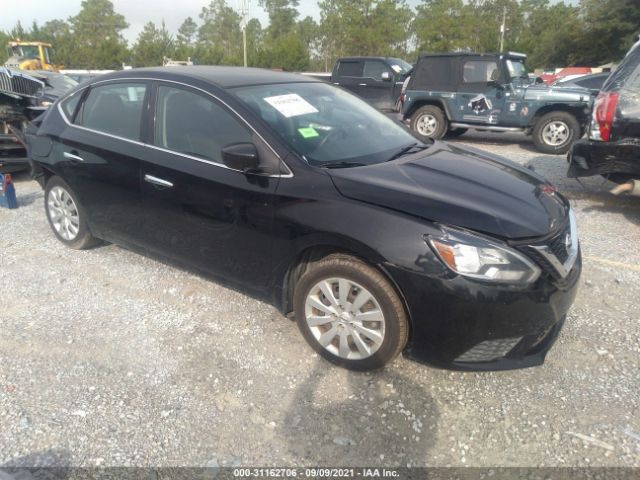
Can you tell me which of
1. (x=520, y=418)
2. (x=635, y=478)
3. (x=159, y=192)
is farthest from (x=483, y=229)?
(x=159, y=192)

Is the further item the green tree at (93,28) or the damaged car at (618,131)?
the green tree at (93,28)

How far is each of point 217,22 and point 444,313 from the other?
86.1 meters

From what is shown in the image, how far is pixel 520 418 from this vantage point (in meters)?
2.55

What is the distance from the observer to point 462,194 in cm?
278

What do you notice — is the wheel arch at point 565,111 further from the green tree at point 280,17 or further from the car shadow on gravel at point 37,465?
the green tree at point 280,17

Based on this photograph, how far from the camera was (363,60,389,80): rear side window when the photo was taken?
13055 millimetres

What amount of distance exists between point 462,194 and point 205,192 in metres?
1.58

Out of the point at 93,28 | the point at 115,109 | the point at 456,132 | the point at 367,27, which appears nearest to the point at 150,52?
the point at 367,27

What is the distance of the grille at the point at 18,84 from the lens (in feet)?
27.2

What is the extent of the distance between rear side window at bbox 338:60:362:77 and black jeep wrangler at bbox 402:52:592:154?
9.04 ft

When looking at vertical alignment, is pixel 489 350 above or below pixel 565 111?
below

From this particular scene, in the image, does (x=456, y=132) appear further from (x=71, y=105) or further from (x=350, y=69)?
(x=71, y=105)

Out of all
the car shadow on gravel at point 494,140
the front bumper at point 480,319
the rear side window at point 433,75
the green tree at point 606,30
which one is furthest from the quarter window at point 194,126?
the green tree at point 606,30

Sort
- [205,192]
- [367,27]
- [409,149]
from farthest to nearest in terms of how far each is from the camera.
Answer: [367,27] → [409,149] → [205,192]
